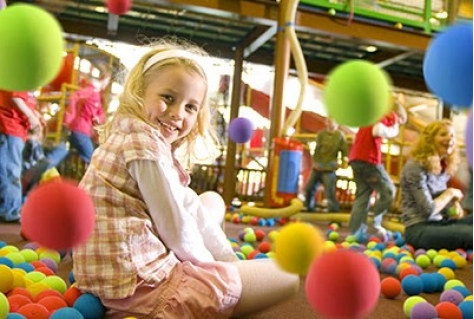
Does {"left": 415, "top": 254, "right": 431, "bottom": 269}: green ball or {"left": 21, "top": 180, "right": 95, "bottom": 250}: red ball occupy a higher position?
{"left": 21, "top": 180, "right": 95, "bottom": 250}: red ball

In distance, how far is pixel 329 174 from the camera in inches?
130

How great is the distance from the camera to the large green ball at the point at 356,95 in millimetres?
337

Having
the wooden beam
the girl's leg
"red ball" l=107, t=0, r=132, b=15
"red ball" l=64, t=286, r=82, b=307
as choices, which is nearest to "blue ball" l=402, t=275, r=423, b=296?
the girl's leg

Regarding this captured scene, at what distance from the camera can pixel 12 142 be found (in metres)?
2.02

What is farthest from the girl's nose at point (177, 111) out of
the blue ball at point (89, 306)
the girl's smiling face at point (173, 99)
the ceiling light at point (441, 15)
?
the ceiling light at point (441, 15)

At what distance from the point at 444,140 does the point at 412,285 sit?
846 mm

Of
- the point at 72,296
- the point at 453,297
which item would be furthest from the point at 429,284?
the point at 72,296

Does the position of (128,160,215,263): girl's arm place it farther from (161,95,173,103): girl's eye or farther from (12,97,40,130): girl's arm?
(12,97,40,130): girl's arm

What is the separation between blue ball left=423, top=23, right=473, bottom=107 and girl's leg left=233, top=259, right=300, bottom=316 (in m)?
0.57

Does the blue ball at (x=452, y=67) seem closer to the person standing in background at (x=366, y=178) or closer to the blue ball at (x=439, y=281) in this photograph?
the blue ball at (x=439, y=281)

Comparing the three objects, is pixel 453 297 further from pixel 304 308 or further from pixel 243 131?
pixel 243 131

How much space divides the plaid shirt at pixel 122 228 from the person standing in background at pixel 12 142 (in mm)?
1286

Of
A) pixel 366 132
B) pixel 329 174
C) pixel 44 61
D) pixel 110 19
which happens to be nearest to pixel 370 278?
pixel 44 61

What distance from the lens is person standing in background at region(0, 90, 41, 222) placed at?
196 cm
